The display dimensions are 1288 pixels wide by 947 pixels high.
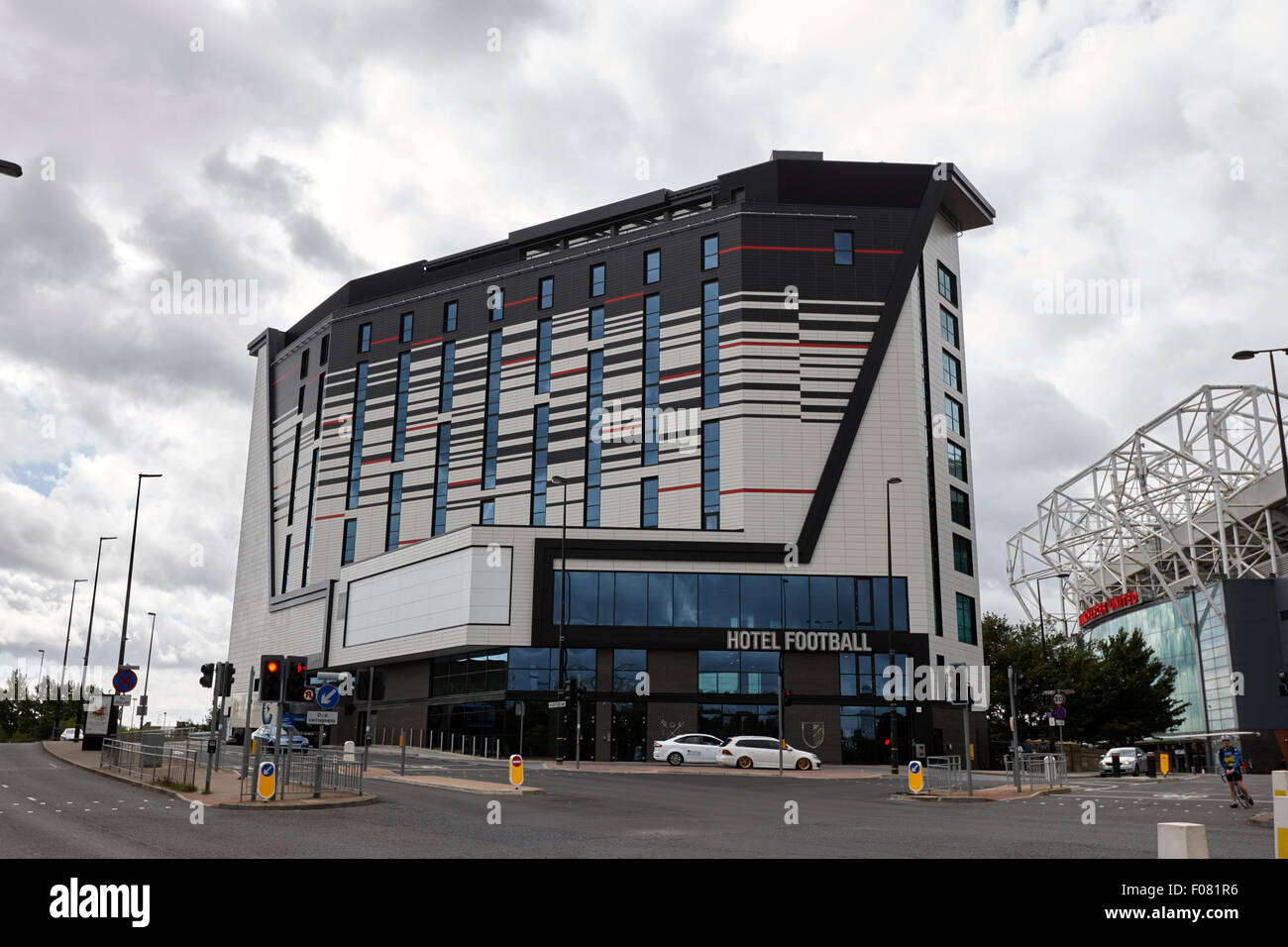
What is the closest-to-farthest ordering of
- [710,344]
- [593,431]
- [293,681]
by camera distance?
[293,681]
[710,344]
[593,431]

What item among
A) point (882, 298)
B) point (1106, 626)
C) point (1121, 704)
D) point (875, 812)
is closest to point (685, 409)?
point (882, 298)

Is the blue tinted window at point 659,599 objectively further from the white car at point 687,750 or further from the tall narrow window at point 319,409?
the tall narrow window at point 319,409

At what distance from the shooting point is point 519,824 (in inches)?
706

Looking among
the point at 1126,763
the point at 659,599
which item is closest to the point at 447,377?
the point at 659,599

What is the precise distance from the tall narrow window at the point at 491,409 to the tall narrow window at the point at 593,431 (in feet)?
24.1

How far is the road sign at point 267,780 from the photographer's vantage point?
2011 centimetres

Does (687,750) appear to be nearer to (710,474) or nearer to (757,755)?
(757,755)

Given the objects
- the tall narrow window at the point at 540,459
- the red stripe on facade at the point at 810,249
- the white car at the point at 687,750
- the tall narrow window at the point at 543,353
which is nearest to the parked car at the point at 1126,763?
the white car at the point at 687,750

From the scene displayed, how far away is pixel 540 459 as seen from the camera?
228ft

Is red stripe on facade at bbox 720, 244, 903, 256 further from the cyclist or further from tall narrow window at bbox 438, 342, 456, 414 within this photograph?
the cyclist

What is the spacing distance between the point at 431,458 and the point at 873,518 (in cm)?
3185

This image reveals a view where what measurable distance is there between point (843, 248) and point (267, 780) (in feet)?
163

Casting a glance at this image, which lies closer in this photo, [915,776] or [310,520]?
[915,776]

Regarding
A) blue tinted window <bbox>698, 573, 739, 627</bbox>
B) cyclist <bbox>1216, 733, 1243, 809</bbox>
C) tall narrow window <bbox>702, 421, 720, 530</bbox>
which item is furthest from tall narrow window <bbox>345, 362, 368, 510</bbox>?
cyclist <bbox>1216, 733, 1243, 809</bbox>
